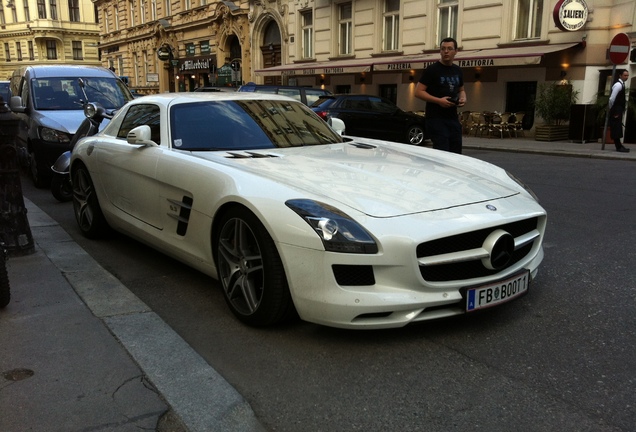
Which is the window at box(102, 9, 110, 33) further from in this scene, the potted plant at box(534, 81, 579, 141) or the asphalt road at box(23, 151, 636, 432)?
the asphalt road at box(23, 151, 636, 432)

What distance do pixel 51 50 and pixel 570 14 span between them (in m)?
63.1

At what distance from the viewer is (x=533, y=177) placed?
974cm

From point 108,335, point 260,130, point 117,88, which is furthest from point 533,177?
point 108,335

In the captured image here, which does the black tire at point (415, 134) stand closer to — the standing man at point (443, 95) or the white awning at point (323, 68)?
the white awning at point (323, 68)

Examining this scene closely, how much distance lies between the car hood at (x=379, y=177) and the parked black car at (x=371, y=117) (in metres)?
11.2

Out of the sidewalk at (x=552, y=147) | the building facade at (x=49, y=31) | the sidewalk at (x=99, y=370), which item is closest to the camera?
the sidewalk at (x=99, y=370)

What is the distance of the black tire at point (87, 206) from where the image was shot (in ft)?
18.0

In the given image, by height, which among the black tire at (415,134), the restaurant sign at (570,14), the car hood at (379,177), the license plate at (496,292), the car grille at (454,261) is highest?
the restaurant sign at (570,14)

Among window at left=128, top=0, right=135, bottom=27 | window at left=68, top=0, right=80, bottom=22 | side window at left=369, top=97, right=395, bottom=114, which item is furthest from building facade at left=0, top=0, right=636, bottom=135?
window at left=68, top=0, right=80, bottom=22

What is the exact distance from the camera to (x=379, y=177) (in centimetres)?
368

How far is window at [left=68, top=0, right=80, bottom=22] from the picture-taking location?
212ft

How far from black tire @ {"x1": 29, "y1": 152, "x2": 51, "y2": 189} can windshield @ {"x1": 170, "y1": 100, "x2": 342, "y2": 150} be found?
5.13 metres

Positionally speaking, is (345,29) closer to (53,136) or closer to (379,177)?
(53,136)

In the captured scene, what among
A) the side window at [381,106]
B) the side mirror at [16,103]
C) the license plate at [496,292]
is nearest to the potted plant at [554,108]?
the side window at [381,106]
